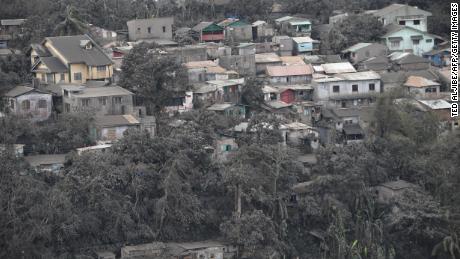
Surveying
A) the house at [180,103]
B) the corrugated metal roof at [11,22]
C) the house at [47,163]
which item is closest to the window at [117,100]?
the house at [180,103]

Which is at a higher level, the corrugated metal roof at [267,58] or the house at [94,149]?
the corrugated metal roof at [267,58]

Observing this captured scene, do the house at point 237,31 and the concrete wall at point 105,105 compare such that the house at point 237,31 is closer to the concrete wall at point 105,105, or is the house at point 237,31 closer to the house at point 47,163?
the concrete wall at point 105,105

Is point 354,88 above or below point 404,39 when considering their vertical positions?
below

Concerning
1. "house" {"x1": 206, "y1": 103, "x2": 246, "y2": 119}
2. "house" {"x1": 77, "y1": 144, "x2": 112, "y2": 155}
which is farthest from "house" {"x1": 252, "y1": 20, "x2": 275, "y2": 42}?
"house" {"x1": 77, "y1": 144, "x2": 112, "y2": 155}

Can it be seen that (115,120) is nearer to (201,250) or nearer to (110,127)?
(110,127)

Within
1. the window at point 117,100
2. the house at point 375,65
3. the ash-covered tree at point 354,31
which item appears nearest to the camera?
the window at point 117,100

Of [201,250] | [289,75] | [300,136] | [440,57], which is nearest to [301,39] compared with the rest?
[289,75]
